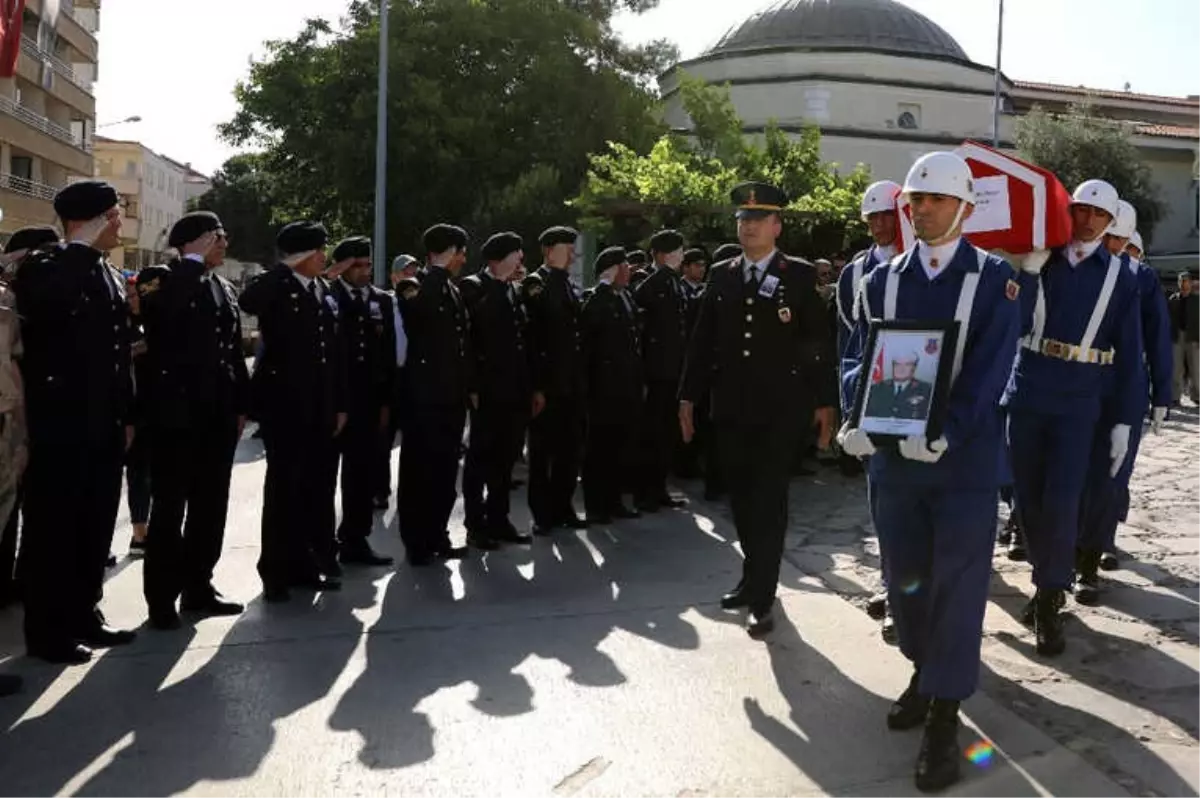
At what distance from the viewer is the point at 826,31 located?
4622 cm

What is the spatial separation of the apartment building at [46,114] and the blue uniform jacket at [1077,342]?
119 ft

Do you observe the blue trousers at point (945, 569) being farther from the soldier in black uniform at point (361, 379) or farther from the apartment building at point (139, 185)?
the apartment building at point (139, 185)

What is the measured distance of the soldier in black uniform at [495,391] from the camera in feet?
23.9

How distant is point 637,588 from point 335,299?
244 centimetres

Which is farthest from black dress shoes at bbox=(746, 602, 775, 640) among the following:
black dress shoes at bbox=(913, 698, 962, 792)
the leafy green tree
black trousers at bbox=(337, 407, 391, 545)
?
the leafy green tree

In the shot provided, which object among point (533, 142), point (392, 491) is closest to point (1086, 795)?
point (392, 491)

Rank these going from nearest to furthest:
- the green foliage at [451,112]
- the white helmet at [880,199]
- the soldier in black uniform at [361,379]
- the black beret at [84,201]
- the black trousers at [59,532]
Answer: the black trousers at [59,532]
the black beret at [84,201]
the white helmet at [880,199]
the soldier in black uniform at [361,379]
the green foliage at [451,112]

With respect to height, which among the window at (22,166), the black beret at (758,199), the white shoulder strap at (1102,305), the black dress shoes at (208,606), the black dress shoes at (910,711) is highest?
the window at (22,166)

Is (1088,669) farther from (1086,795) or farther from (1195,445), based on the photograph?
(1195,445)

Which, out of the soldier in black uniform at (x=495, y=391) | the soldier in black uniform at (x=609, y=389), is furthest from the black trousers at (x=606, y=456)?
the soldier in black uniform at (x=495, y=391)

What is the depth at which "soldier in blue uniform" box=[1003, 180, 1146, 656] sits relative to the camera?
17.5 ft

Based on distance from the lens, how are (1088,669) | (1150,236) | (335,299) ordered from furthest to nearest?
(1150,236) < (335,299) < (1088,669)

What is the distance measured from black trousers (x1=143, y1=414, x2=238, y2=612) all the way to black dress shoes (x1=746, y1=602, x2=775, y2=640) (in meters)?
2.70

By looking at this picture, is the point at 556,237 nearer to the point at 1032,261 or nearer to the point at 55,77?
the point at 1032,261
